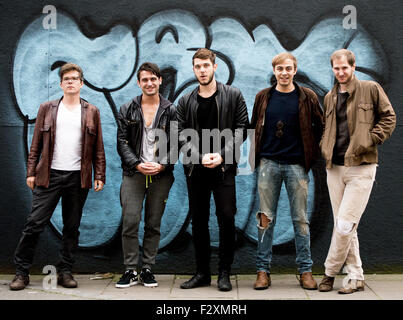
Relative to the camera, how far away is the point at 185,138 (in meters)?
5.46

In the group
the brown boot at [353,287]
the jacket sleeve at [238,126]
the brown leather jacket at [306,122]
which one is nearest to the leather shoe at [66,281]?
Answer: the jacket sleeve at [238,126]

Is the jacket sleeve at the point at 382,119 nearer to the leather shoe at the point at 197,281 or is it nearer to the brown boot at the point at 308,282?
the brown boot at the point at 308,282

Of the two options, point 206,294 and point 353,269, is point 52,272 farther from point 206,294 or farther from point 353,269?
point 353,269

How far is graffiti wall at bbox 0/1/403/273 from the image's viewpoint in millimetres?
6098

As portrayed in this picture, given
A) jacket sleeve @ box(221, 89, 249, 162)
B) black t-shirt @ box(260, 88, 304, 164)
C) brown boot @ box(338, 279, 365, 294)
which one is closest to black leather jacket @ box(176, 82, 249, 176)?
jacket sleeve @ box(221, 89, 249, 162)

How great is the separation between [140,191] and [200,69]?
4.33 ft

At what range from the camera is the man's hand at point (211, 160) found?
5277mm

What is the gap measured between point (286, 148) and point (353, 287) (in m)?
1.44

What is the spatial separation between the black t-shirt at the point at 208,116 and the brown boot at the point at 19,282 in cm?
216

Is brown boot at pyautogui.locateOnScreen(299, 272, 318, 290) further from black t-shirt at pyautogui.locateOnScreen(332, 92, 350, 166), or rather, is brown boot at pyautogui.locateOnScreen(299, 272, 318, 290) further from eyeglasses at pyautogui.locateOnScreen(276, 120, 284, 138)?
eyeglasses at pyautogui.locateOnScreen(276, 120, 284, 138)

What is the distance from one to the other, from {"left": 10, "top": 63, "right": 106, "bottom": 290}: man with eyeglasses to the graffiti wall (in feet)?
2.08

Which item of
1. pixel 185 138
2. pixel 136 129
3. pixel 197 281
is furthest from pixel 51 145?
pixel 197 281

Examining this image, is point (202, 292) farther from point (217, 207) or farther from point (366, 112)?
point (366, 112)

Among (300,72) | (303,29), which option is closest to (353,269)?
(300,72)
